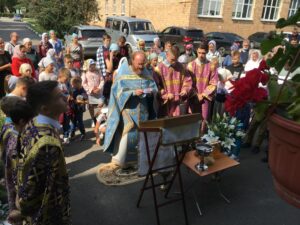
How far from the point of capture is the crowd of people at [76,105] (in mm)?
2148

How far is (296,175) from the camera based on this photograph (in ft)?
4.49

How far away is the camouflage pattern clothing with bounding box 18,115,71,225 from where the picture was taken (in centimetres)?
208

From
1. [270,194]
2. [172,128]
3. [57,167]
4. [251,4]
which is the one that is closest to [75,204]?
[172,128]

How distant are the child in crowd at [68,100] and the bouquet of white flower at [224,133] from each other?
9.53ft

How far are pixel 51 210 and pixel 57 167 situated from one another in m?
0.36

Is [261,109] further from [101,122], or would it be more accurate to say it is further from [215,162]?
[101,122]

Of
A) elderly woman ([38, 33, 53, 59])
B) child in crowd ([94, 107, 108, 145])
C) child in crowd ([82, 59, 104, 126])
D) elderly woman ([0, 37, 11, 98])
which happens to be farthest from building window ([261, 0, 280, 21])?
child in crowd ([94, 107, 108, 145])

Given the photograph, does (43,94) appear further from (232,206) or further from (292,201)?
(232,206)

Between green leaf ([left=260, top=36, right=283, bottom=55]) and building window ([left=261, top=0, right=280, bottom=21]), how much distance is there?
2869 centimetres

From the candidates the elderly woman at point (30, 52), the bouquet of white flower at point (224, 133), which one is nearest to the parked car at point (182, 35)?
the elderly woman at point (30, 52)

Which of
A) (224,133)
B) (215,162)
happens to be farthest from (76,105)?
(215,162)

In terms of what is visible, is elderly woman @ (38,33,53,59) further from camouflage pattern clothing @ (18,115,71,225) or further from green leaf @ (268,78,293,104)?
green leaf @ (268,78,293,104)

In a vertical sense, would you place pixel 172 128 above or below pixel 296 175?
below

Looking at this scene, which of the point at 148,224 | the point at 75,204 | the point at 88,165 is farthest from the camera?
the point at 88,165
